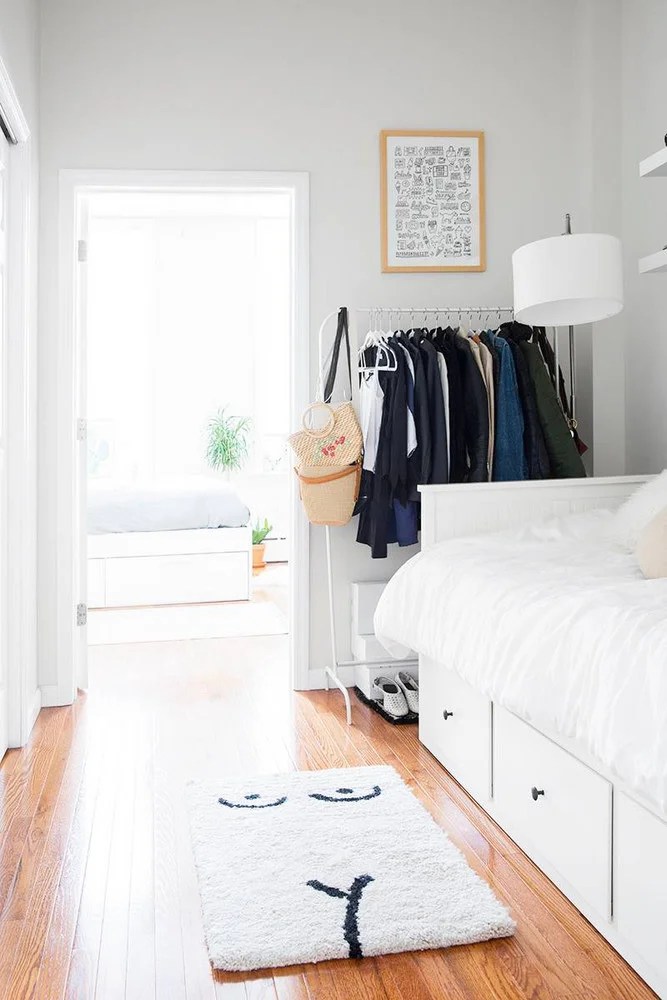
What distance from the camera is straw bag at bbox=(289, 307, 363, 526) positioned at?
138 inches

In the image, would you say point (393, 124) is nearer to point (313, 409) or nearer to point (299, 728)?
point (313, 409)

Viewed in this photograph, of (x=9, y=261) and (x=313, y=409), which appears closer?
(x=9, y=261)

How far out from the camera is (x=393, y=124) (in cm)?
376

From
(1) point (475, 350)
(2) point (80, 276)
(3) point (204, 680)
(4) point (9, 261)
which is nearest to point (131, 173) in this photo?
(2) point (80, 276)

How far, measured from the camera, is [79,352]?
3719mm

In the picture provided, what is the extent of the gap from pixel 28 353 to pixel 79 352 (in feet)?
1.54

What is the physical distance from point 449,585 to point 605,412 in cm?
162

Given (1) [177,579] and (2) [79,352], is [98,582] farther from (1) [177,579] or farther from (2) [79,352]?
(2) [79,352]

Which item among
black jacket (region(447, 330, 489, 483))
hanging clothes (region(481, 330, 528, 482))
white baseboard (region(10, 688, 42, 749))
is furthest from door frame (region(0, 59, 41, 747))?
hanging clothes (region(481, 330, 528, 482))

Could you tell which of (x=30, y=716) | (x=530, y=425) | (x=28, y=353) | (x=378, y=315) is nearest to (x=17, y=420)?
(x=28, y=353)

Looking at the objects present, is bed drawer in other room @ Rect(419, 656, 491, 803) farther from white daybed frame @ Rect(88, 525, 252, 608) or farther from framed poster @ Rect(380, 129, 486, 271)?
white daybed frame @ Rect(88, 525, 252, 608)

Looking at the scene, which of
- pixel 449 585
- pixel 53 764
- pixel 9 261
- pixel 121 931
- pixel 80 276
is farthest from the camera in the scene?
pixel 80 276

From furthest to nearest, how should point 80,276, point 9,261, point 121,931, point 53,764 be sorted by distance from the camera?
point 80,276
point 9,261
point 53,764
point 121,931

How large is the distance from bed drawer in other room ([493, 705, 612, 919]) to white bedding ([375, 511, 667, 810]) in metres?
0.13
